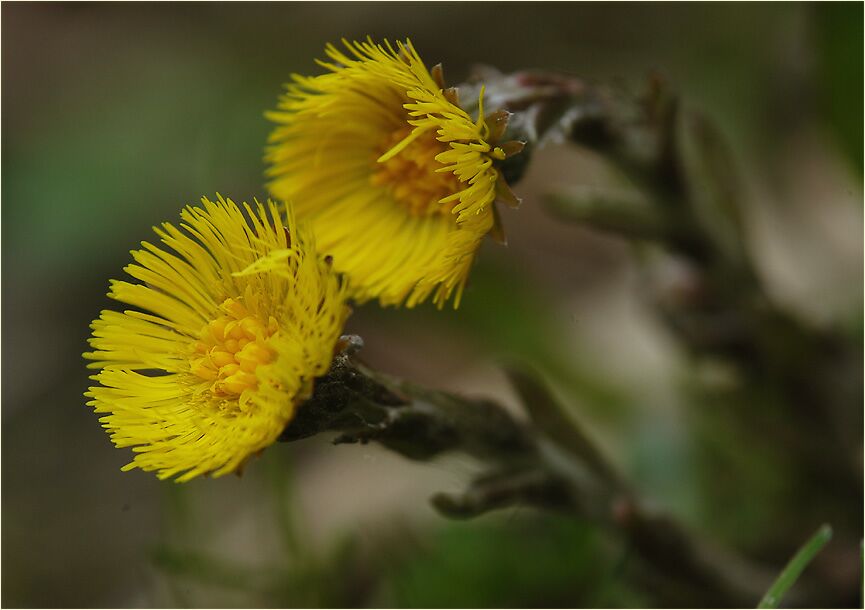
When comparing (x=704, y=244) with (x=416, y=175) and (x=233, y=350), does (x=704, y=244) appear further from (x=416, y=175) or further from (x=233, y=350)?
(x=233, y=350)

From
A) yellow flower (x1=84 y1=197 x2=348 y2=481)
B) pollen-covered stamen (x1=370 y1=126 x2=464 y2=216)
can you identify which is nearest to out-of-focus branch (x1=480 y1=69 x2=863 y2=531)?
pollen-covered stamen (x1=370 y1=126 x2=464 y2=216)

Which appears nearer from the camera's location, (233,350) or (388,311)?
(233,350)

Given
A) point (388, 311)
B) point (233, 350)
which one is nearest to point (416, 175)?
point (233, 350)

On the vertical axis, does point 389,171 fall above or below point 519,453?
above

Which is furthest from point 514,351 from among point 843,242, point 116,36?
point 116,36

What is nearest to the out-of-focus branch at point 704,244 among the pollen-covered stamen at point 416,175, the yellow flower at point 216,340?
the pollen-covered stamen at point 416,175

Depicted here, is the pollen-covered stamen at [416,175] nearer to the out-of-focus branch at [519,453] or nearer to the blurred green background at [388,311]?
the out-of-focus branch at [519,453]
